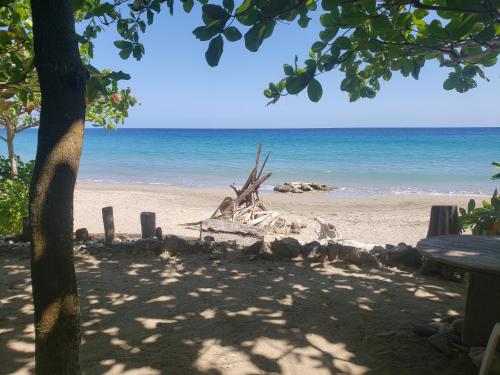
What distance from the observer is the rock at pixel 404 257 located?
5809mm

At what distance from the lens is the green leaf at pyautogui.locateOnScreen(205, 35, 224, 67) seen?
1781 millimetres

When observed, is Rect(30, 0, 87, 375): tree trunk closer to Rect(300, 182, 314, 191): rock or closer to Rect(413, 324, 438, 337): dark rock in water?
Rect(413, 324, 438, 337): dark rock in water

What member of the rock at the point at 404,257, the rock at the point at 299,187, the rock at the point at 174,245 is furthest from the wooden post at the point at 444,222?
the rock at the point at 299,187

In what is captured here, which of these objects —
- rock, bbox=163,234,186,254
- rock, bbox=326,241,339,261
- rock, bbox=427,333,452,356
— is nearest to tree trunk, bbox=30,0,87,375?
rock, bbox=427,333,452,356

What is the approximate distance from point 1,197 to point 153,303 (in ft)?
14.9

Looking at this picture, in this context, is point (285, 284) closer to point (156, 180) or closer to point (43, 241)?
point (43, 241)

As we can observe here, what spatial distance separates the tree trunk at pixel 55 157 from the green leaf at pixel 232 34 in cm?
68

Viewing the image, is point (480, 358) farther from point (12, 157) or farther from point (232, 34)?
point (12, 157)

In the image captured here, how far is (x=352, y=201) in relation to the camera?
17.6 metres

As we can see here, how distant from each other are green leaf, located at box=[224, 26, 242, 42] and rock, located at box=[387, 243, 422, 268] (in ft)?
16.2

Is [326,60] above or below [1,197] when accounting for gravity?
above

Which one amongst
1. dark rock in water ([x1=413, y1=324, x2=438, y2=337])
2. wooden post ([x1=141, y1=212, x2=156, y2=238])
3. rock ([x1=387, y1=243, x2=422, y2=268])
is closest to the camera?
dark rock in water ([x1=413, y1=324, x2=438, y2=337])

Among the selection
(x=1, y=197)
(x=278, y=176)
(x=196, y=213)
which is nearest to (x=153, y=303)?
(x=1, y=197)

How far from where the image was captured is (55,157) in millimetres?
1738
